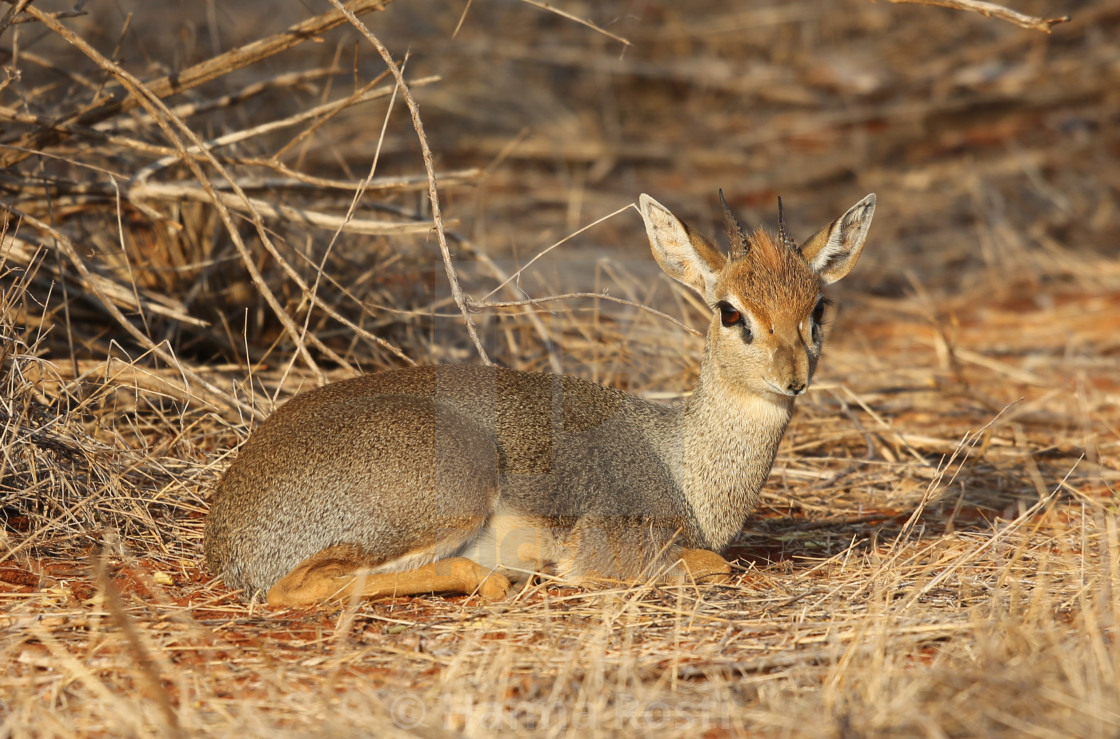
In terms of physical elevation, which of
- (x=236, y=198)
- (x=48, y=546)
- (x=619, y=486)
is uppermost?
(x=236, y=198)

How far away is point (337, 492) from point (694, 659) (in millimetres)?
1367

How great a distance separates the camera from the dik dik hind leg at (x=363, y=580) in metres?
3.73

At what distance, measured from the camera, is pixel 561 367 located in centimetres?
609

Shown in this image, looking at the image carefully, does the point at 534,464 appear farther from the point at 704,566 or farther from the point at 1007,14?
the point at 1007,14

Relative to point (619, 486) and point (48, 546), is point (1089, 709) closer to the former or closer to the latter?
point (619, 486)

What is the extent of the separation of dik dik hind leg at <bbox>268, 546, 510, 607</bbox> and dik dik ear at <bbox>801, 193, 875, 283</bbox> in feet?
5.84

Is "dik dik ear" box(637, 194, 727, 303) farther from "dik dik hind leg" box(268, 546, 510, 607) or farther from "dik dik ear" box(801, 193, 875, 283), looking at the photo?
"dik dik hind leg" box(268, 546, 510, 607)

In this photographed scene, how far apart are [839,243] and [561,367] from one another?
206 centimetres

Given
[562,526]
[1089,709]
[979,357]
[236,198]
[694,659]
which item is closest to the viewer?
[1089,709]

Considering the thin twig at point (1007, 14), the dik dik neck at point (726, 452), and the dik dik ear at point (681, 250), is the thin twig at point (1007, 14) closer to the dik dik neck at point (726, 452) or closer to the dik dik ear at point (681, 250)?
the dik dik ear at point (681, 250)

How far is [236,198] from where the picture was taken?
17.4ft

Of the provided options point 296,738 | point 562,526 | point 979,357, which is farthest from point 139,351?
point 979,357

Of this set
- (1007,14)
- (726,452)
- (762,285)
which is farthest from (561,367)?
(1007,14)

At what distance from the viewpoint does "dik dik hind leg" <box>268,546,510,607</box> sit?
3734 millimetres
